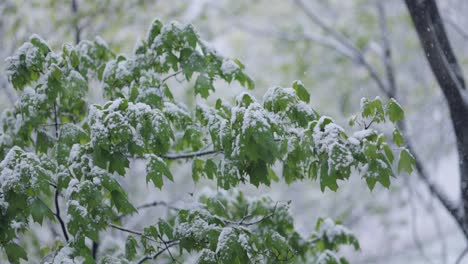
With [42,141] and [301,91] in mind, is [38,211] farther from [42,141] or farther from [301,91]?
[301,91]

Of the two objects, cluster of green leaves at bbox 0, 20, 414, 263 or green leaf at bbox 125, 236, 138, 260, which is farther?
green leaf at bbox 125, 236, 138, 260

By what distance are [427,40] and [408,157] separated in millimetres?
889

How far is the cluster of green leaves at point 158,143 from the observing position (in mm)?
2113

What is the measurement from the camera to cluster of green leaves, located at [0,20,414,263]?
2113mm

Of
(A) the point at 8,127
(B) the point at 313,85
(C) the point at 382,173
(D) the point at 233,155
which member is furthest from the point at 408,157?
(B) the point at 313,85

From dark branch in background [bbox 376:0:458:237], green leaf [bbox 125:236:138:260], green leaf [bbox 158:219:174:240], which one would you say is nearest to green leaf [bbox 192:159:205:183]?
green leaf [bbox 158:219:174:240]

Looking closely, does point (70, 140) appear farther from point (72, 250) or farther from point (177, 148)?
point (177, 148)

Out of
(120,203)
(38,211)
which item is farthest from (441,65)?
(38,211)

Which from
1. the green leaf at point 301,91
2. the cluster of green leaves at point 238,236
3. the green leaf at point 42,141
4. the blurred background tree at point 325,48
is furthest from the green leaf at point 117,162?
the blurred background tree at point 325,48

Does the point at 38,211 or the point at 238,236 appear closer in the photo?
the point at 38,211

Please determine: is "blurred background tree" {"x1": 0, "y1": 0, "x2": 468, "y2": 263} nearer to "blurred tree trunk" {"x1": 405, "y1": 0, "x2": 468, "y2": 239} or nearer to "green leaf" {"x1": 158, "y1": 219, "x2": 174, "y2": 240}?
"blurred tree trunk" {"x1": 405, "y1": 0, "x2": 468, "y2": 239}

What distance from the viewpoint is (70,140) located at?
2516mm

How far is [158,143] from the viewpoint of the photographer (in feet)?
7.75

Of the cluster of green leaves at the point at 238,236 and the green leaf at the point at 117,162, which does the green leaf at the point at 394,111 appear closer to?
the cluster of green leaves at the point at 238,236
